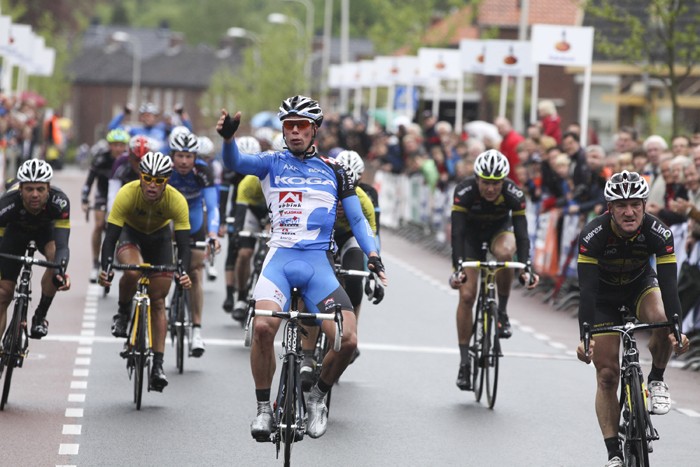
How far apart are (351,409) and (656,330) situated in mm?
3255

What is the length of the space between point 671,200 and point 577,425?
4789 millimetres

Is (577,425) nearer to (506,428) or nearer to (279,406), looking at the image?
(506,428)

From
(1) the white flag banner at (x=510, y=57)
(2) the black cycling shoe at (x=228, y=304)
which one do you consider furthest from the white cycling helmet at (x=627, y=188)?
(1) the white flag banner at (x=510, y=57)

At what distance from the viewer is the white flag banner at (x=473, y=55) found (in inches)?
1113

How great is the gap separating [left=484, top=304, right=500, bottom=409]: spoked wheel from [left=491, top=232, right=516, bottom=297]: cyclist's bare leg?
2.47 feet

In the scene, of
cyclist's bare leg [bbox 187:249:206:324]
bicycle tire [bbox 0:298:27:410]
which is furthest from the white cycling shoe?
cyclist's bare leg [bbox 187:249:206:324]

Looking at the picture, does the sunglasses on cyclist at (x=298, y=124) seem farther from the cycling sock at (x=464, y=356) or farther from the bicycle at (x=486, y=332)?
the cycling sock at (x=464, y=356)

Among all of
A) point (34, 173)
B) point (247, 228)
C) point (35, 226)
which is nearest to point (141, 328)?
point (35, 226)

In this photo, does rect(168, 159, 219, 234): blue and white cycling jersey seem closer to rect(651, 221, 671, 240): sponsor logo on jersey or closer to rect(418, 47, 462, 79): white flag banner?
rect(651, 221, 671, 240): sponsor logo on jersey

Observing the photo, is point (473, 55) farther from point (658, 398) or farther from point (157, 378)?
point (658, 398)

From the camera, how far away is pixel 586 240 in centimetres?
921

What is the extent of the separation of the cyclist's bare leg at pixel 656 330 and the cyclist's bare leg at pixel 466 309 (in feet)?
10.7

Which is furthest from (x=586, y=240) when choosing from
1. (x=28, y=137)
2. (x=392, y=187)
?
(x=28, y=137)

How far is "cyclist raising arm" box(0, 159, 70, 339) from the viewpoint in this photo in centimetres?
1134
